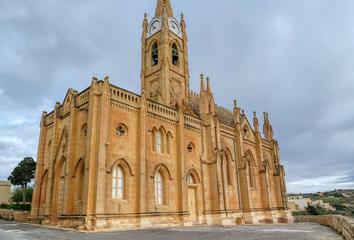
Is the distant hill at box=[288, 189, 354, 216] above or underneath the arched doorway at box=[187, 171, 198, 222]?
underneath

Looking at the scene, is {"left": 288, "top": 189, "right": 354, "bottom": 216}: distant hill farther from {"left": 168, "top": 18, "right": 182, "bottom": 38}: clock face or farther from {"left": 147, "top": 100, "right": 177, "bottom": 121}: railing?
{"left": 168, "top": 18, "right": 182, "bottom": 38}: clock face

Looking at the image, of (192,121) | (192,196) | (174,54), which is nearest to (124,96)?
(192,121)

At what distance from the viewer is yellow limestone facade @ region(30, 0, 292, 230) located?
18.3 meters

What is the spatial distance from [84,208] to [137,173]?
4.48m

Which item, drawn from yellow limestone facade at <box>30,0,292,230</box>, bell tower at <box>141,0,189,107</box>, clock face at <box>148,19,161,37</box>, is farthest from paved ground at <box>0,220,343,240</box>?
clock face at <box>148,19,161,37</box>

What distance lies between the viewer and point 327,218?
23.5m

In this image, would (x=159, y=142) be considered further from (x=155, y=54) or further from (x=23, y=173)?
(x=23, y=173)

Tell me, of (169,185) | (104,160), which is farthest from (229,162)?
(104,160)

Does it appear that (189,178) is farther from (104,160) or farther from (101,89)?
(101,89)

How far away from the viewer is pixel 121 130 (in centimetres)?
2030

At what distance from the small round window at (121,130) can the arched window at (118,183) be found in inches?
95.1

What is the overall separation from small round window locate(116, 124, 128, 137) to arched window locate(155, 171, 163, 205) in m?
4.41

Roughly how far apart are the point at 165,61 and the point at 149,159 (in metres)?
13.9

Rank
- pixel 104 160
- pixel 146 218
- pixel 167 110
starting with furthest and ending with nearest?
pixel 167 110 → pixel 146 218 → pixel 104 160
